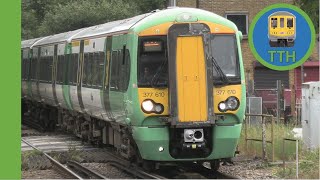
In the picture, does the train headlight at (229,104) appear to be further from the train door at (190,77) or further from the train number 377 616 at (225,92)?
the train door at (190,77)

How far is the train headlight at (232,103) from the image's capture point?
478 inches

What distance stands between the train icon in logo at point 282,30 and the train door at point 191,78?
2.34m

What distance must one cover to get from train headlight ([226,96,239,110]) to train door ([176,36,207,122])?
48 centimetres

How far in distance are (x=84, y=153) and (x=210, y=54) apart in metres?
5.83

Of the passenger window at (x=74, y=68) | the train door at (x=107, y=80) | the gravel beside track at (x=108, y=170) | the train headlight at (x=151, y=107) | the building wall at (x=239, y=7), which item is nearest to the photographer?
the train headlight at (x=151, y=107)

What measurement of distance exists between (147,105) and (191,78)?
2.72 ft

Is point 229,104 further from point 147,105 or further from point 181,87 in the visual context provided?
point 147,105

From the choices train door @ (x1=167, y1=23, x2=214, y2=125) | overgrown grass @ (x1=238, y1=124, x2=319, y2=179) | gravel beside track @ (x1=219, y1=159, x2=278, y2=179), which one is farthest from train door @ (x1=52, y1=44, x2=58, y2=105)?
train door @ (x1=167, y1=23, x2=214, y2=125)

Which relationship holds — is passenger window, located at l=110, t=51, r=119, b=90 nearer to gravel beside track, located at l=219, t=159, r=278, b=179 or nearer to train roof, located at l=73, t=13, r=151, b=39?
train roof, located at l=73, t=13, r=151, b=39

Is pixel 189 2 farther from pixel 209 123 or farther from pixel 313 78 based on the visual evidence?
pixel 209 123

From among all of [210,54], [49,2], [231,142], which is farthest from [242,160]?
[49,2]

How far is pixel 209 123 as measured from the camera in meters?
11.9

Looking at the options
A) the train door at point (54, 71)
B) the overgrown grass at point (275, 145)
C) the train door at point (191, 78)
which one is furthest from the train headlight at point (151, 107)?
the train door at point (54, 71)

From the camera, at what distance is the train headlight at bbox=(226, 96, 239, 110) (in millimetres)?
12148
